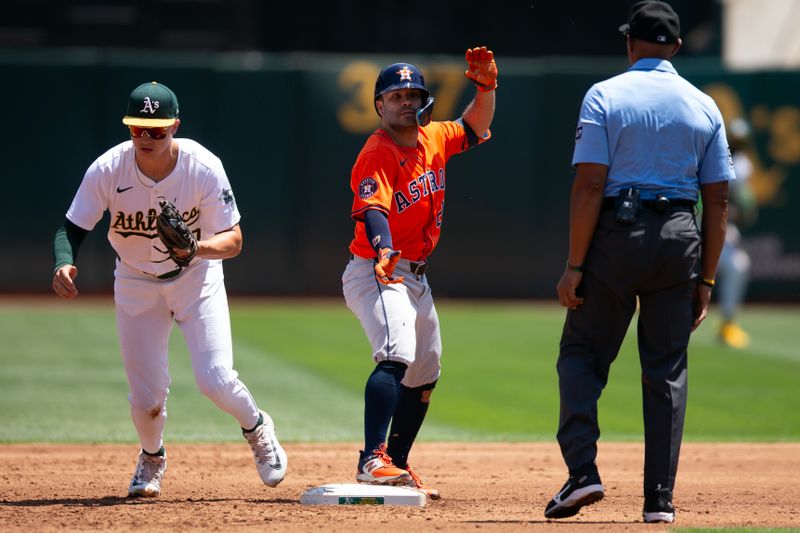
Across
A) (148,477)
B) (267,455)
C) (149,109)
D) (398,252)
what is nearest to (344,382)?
(148,477)

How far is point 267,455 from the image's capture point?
6.03 metres

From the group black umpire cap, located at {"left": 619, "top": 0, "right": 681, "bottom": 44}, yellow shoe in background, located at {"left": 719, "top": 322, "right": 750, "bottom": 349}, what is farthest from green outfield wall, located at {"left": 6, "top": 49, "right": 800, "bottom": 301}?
black umpire cap, located at {"left": 619, "top": 0, "right": 681, "bottom": 44}

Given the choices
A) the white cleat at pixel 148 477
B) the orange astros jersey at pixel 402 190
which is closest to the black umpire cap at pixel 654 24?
the orange astros jersey at pixel 402 190

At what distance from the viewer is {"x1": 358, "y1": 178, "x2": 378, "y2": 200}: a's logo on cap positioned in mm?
5820

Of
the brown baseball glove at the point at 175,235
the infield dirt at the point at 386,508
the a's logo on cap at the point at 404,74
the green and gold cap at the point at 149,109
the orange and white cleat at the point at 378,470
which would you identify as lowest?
the infield dirt at the point at 386,508

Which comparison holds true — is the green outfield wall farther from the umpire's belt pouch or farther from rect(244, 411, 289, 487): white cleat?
the umpire's belt pouch

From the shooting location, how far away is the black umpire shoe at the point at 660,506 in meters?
5.32

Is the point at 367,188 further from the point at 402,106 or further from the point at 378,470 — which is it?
the point at 378,470

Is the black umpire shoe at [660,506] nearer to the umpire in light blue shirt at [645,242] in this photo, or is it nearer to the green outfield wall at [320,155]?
the umpire in light blue shirt at [645,242]

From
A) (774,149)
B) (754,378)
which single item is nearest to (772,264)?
(774,149)

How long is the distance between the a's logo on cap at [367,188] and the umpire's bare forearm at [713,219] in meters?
1.47

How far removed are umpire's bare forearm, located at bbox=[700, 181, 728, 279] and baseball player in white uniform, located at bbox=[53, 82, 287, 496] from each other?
6.80 ft

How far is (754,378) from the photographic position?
11445mm

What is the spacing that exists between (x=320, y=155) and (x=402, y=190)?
11733mm
